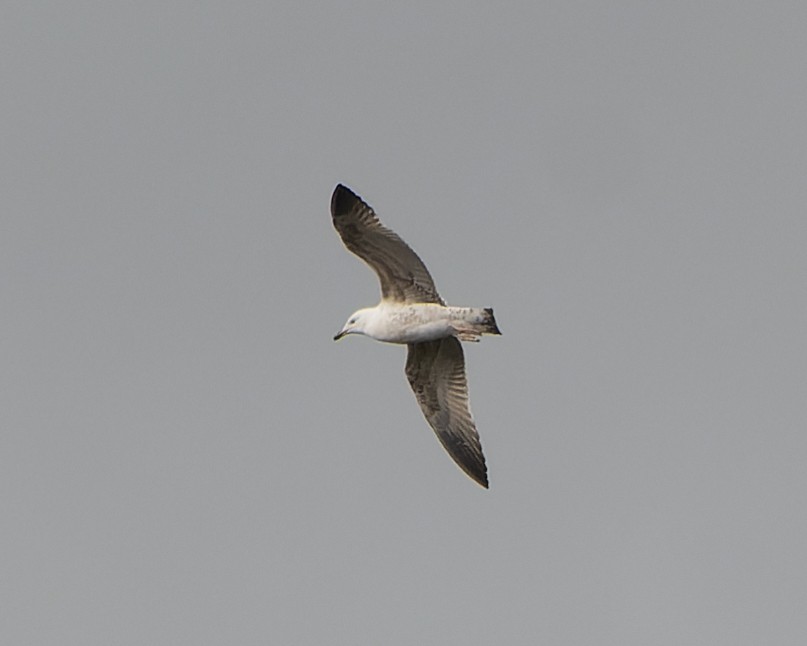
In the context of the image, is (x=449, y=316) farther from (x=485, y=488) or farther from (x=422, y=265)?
(x=485, y=488)

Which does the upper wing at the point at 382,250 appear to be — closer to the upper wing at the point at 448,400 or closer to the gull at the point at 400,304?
the gull at the point at 400,304

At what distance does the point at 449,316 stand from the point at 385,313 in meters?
1.20

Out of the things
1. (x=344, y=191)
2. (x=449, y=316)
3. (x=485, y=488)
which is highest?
(x=344, y=191)

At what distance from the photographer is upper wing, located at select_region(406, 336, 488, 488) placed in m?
35.7

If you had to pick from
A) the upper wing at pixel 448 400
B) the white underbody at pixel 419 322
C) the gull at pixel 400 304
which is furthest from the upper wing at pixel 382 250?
the upper wing at pixel 448 400

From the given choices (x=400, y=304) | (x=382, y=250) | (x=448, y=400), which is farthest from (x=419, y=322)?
(x=448, y=400)

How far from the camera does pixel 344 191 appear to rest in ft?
111

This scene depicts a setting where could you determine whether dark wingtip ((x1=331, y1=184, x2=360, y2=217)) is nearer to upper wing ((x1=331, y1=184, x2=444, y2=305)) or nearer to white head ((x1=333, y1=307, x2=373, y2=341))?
upper wing ((x1=331, y1=184, x2=444, y2=305))

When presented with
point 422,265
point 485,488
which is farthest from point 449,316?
point 485,488

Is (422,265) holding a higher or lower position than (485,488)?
higher

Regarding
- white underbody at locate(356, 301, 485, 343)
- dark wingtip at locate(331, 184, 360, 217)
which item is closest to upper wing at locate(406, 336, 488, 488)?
white underbody at locate(356, 301, 485, 343)

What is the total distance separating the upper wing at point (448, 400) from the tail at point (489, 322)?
225 cm

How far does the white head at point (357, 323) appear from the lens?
34.5 meters

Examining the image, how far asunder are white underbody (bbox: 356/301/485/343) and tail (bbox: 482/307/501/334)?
0.05 metres
